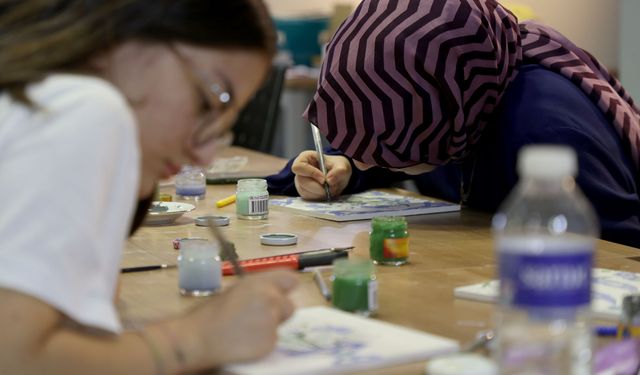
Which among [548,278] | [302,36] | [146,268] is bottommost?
[146,268]

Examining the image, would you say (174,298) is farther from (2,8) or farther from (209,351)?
(2,8)

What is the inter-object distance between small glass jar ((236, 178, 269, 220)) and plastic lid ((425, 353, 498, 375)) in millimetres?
1079

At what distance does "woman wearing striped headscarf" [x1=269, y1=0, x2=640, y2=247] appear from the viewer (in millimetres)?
2119

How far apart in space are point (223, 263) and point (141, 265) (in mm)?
140

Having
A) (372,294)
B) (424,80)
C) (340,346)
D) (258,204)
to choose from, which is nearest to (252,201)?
(258,204)

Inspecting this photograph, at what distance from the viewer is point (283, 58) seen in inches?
246

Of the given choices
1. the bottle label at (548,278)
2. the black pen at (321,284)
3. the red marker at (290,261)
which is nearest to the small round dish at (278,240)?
the red marker at (290,261)

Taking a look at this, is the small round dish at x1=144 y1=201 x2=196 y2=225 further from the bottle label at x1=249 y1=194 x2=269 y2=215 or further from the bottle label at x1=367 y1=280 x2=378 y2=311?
the bottle label at x1=367 y1=280 x2=378 y2=311

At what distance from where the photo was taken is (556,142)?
212 cm

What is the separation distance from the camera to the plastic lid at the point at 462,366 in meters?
1.09

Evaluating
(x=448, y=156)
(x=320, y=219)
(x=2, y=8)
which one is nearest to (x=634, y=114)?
(x=448, y=156)

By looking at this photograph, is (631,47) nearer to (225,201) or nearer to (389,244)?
(225,201)

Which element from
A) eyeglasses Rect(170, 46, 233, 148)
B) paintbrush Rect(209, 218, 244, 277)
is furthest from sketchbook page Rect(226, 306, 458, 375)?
eyeglasses Rect(170, 46, 233, 148)

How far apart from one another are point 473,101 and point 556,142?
188 millimetres
